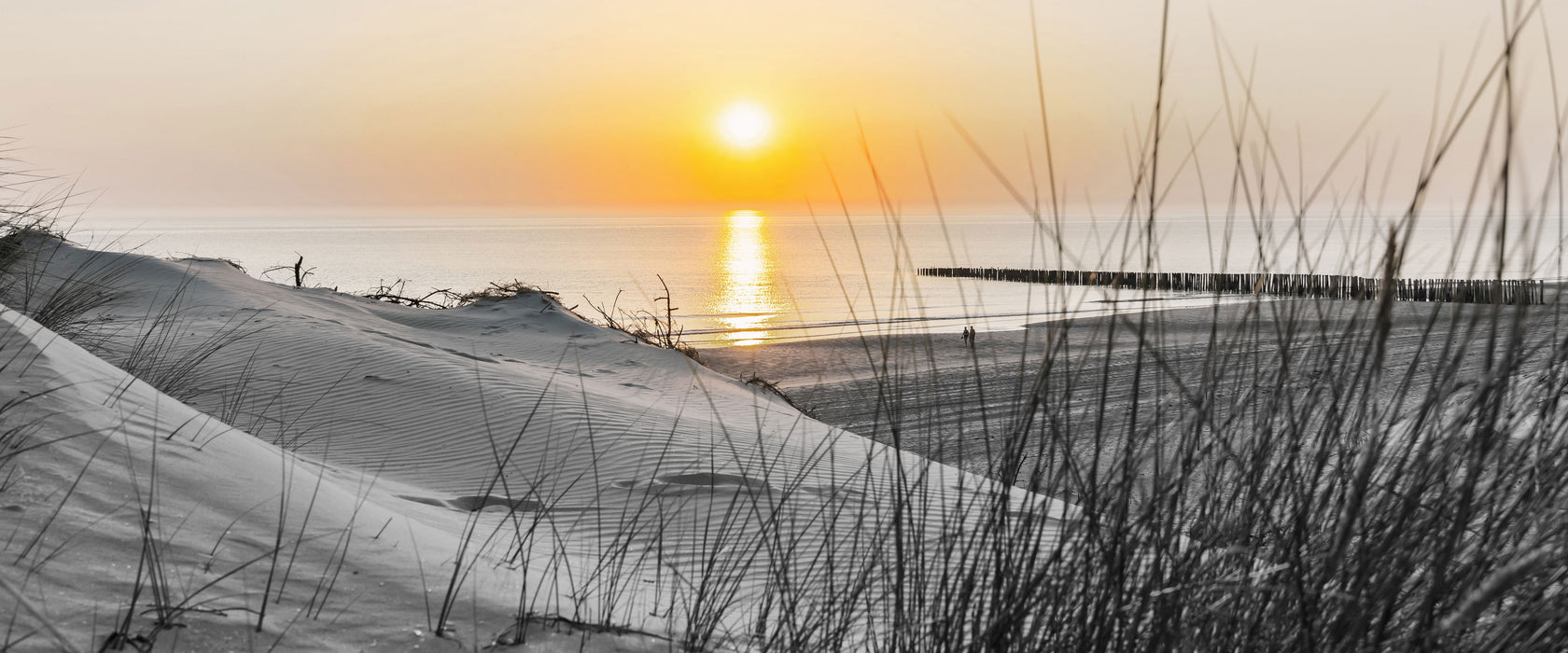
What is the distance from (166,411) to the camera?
3062mm

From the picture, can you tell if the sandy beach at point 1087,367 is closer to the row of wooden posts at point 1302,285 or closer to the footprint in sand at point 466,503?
the row of wooden posts at point 1302,285

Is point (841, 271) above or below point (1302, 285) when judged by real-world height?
above

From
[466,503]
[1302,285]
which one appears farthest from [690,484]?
[1302,285]

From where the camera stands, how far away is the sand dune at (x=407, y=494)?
2027mm

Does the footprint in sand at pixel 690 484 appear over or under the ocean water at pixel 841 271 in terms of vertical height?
under

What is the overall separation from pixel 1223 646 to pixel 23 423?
2.72 m

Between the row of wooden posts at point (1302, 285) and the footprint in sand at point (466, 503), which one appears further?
the footprint in sand at point (466, 503)

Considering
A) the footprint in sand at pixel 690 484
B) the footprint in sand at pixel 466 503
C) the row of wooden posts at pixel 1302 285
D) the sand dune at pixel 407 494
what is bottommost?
the footprint in sand at pixel 466 503

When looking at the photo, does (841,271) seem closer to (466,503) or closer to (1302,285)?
(466,503)

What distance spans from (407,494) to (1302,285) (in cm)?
328

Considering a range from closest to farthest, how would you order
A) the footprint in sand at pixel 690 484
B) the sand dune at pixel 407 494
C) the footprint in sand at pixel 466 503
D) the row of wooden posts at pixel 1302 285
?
the row of wooden posts at pixel 1302 285, the sand dune at pixel 407 494, the footprint in sand at pixel 466 503, the footprint in sand at pixel 690 484

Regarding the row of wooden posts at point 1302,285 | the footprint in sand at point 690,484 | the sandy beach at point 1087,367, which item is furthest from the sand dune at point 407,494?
the row of wooden posts at point 1302,285

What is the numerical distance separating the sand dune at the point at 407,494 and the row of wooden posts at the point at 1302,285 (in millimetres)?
552

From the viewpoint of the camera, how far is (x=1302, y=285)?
290 cm
